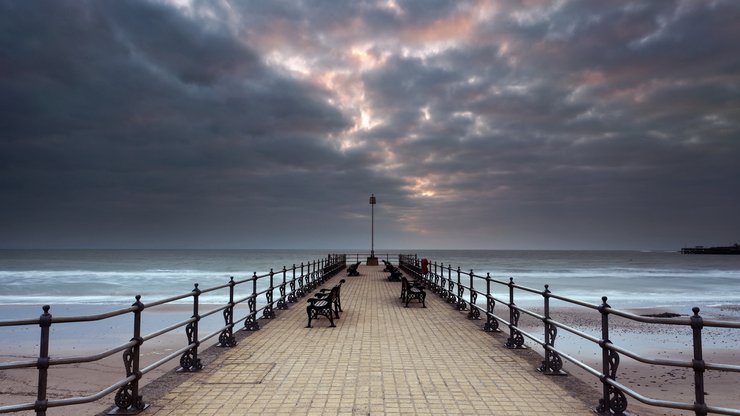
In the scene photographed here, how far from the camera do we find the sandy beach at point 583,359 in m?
10.8

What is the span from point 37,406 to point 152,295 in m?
41.5

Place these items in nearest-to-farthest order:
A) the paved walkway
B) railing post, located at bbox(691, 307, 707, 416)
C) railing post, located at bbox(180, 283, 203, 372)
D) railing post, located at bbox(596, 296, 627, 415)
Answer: railing post, located at bbox(691, 307, 707, 416)
railing post, located at bbox(596, 296, 627, 415)
the paved walkway
railing post, located at bbox(180, 283, 203, 372)

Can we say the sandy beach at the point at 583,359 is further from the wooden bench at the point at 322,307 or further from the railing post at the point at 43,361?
the railing post at the point at 43,361

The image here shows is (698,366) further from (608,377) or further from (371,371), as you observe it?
(371,371)

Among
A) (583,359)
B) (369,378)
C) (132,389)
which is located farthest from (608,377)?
(583,359)

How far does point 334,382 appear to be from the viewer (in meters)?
6.29

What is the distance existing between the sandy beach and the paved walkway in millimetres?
1721

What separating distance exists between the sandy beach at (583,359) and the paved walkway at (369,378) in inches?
67.8

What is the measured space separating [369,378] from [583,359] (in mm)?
9901

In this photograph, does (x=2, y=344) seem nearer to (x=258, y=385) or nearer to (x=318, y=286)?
(x=318, y=286)

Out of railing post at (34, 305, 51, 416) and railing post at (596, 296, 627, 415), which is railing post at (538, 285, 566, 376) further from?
railing post at (34, 305, 51, 416)

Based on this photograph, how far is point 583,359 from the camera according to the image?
13789 millimetres

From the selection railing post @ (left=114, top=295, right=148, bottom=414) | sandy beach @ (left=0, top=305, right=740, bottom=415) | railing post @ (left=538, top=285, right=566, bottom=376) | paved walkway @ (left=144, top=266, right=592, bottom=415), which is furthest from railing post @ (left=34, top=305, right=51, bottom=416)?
sandy beach @ (left=0, top=305, right=740, bottom=415)

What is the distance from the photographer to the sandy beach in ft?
35.6
